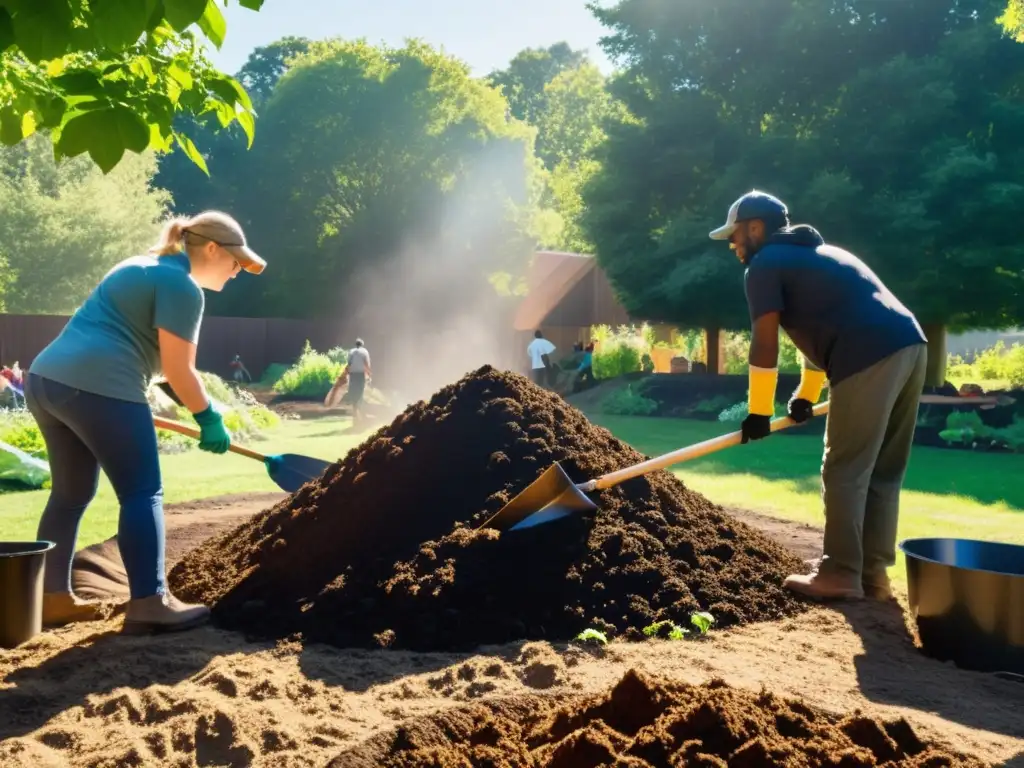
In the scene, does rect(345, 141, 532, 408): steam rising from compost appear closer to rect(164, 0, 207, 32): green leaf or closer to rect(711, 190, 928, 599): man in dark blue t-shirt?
rect(711, 190, 928, 599): man in dark blue t-shirt

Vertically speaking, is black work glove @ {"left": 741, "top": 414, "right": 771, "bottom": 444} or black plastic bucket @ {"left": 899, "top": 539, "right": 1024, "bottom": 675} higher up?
black work glove @ {"left": 741, "top": 414, "right": 771, "bottom": 444}

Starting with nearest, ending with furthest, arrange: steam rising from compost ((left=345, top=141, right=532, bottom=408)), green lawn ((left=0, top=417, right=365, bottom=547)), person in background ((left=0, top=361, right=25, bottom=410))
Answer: green lawn ((left=0, top=417, right=365, bottom=547)), person in background ((left=0, top=361, right=25, bottom=410)), steam rising from compost ((left=345, top=141, right=532, bottom=408))

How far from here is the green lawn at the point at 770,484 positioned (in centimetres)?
672

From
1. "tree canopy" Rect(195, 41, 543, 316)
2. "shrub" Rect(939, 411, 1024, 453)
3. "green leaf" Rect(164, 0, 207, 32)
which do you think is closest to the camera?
"green leaf" Rect(164, 0, 207, 32)

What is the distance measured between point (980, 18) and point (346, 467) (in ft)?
53.3

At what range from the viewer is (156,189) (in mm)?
37156

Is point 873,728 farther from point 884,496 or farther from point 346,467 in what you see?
point 346,467

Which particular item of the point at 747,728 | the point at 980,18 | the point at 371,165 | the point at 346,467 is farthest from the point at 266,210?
the point at 747,728

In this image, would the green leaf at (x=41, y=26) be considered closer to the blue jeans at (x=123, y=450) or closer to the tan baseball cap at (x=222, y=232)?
the tan baseball cap at (x=222, y=232)

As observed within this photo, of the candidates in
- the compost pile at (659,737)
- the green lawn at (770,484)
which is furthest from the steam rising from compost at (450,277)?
the compost pile at (659,737)

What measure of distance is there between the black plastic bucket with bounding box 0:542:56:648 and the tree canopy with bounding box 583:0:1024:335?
558 inches

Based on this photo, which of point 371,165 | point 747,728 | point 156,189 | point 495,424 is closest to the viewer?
point 747,728

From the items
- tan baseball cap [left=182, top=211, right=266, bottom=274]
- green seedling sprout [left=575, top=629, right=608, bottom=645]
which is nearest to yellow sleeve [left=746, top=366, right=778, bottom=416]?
green seedling sprout [left=575, top=629, right=608, bottom=645]

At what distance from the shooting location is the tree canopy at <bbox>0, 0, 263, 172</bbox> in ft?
6.73
